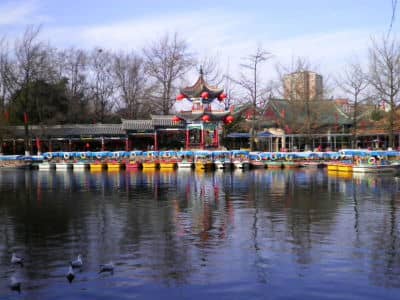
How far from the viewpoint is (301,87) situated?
50.7m

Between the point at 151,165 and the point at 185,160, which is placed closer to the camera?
the point at 185,160

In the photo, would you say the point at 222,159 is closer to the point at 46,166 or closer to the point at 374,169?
the point at 374,169

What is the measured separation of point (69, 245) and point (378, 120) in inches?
1700

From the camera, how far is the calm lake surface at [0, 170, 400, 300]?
8828mm

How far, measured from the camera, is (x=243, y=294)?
8.48 meters

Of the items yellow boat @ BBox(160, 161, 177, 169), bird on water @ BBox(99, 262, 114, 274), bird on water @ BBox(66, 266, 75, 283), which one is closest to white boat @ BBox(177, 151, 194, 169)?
yellow boat @ BBox(160, 161, 177, 169)

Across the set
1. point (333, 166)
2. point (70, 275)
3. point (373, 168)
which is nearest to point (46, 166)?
point (333, 166)

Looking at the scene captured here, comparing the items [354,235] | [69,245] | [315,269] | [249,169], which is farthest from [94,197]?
[249,169]

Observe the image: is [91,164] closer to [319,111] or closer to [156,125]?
[156,125]

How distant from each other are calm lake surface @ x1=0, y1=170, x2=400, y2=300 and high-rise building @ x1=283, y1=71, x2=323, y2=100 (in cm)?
2870

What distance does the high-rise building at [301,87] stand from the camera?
50312 mm

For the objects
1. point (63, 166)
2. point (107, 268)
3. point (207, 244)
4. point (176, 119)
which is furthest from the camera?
point (176, 119)

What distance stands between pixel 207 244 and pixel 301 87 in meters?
40.7

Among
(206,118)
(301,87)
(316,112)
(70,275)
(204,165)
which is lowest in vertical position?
(70,275)
